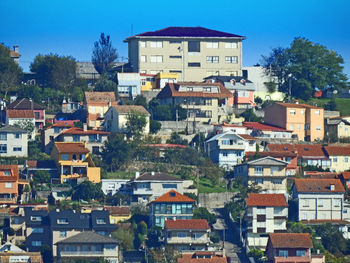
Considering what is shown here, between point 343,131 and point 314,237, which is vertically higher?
point 343,131

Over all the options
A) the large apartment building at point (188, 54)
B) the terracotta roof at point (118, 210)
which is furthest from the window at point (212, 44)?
the terracotta roof at point (118, 210)

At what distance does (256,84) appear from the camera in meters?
118

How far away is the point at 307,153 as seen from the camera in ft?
329

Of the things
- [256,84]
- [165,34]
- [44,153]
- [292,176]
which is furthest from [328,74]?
[44,153]

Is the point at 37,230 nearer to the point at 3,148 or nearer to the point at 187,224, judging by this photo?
the point at 187,224

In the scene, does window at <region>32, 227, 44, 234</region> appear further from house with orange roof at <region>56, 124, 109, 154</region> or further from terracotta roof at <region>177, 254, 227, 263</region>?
house with orange roof at <region>56, 124, 109, 154</region>

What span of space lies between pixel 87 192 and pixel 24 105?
63.5 ft

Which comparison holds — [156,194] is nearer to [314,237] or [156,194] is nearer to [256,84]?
[314,237]

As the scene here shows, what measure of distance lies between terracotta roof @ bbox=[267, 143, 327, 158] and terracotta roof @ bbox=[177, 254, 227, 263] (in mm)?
21413

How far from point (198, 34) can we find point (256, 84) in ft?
24.4

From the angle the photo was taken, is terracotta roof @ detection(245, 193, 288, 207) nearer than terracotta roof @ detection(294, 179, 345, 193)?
Yes

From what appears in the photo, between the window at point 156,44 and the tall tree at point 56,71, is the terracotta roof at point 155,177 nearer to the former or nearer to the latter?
the tall tree at point 56,71

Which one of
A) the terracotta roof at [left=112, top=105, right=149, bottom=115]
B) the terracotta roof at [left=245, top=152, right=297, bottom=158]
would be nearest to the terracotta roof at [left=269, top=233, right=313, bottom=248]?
the terracotta roof at [left=245, top=152, right=297, bottom=158]

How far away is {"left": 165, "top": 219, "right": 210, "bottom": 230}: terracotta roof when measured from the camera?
270 ft
